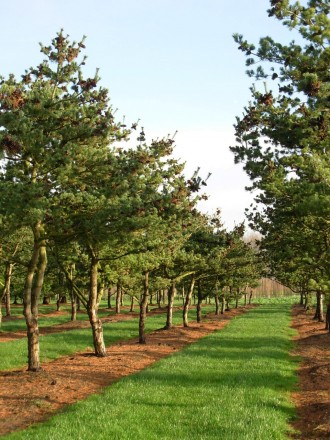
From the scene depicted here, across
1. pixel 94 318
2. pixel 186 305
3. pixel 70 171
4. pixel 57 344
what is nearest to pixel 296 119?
pixel 70 171

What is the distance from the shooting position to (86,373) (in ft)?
58.5

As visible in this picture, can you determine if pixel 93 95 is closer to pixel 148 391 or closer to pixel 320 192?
pixel 320 192

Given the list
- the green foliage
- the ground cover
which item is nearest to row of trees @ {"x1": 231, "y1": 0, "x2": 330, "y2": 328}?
the green foliage

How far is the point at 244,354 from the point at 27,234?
20740 millimetres

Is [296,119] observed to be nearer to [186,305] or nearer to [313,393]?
[313,393]

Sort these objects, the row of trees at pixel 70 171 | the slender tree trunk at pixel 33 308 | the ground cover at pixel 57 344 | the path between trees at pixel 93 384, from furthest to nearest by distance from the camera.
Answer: the ground cover at pixel 57 344, the slender tree trunk at pixel 33 308, the row of trees at pixel 70 171, the path between trees at pixel 93 384

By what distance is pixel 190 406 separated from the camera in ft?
40.1

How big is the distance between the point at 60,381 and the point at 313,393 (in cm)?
845

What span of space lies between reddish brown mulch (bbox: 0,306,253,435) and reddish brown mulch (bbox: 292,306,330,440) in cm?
653

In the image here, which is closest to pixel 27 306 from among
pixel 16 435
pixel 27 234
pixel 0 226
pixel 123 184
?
pixel 0 226

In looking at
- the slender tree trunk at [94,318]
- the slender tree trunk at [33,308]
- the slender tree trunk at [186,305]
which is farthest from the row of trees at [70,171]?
the slender tree trunk at [186,305]

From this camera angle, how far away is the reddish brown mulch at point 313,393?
10688 millimetres

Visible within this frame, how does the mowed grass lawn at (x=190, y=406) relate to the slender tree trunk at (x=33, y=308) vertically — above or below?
below

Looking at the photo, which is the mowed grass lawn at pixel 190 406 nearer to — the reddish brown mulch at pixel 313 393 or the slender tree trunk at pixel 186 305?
the reddish brown mulch at pixel 313 393
